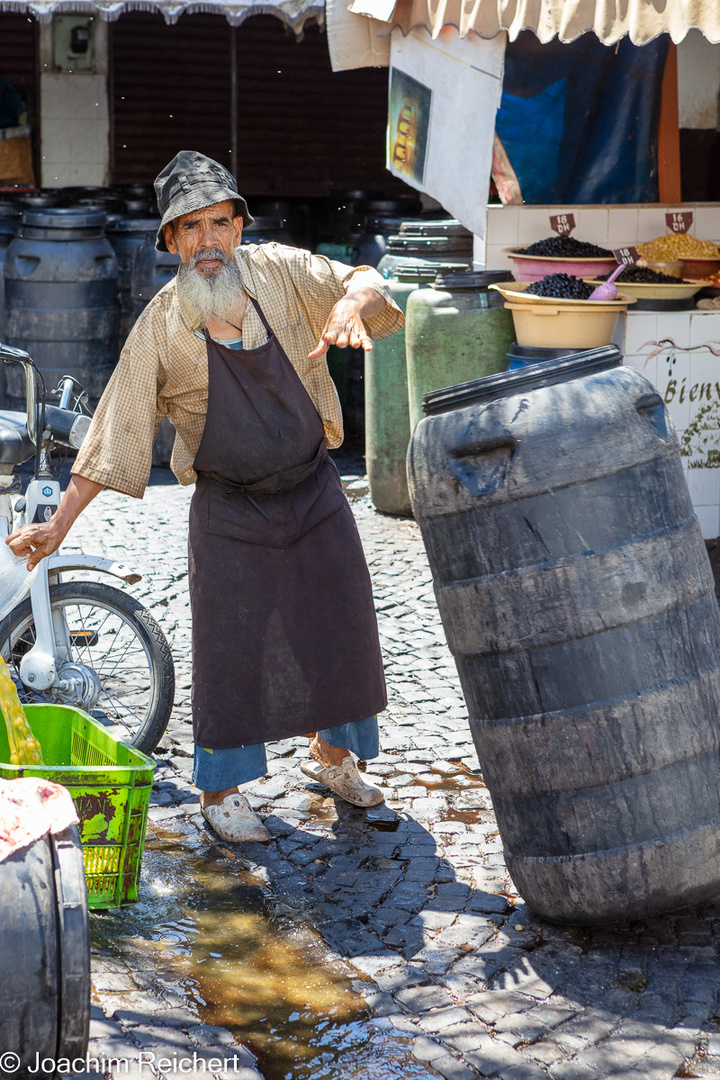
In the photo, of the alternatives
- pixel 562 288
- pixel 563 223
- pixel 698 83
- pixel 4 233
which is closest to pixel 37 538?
pixel 562 288

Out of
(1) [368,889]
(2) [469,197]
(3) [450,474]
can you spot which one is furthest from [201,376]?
(2) [469,197]

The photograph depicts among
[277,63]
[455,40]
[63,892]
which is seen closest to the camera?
[63,892]

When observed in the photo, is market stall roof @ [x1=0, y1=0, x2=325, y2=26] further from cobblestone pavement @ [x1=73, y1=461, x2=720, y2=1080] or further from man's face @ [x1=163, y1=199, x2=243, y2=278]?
cobblestone pavement @ [x1=73, y1=461, x2=720, y2=1080]

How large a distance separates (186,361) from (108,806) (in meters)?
1.25

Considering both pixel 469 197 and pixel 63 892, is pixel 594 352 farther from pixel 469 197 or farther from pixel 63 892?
pixel 469 197

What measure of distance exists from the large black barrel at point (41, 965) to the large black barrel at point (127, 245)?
22.9ft

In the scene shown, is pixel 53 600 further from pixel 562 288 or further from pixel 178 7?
pixel 178 7

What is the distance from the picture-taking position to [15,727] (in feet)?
10.5

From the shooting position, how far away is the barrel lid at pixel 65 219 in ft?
27.7

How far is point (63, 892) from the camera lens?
7.61 ft

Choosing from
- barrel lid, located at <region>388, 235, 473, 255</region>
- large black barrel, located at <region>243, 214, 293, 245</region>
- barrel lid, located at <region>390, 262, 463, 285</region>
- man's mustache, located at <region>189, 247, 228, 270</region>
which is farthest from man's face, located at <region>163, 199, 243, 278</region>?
large black barrel, located at <region>243, 214, 293, 245</region>

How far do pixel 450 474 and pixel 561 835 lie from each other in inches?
36.3

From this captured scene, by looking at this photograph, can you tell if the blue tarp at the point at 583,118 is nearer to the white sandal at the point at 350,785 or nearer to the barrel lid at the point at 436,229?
the barrel lid at the point at 436,229

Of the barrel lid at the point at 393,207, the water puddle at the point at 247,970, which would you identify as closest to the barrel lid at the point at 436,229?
the barrel lid at the point at 393,207
